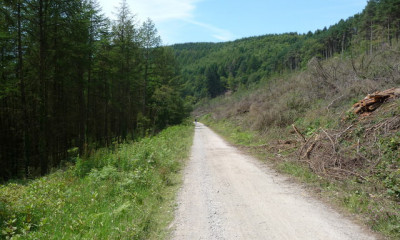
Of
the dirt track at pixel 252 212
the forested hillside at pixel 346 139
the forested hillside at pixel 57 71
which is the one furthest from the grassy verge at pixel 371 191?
the forested hillside at pixel 57 71

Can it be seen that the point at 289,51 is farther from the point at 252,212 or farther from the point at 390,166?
the point at 252,212

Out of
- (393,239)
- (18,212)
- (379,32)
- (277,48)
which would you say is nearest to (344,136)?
(393,239)

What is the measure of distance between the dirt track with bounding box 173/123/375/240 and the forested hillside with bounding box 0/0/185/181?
5.93 metres

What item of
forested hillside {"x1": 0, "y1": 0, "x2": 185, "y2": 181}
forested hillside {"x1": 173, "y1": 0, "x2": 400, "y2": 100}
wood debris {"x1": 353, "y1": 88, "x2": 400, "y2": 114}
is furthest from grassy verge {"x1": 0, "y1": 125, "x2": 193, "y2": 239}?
forested hillside {"x1": 173, "y1": 0, "x2": 400, "y2": 100}

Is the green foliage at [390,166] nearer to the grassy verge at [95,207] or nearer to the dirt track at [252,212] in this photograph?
the dirt track at [252,212]

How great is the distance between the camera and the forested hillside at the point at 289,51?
136 ft

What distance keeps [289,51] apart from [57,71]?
90.0m

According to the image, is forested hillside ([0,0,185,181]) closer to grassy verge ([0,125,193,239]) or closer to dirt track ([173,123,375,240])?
grassy verge ([0,125,193,239])

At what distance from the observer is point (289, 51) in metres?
89.9

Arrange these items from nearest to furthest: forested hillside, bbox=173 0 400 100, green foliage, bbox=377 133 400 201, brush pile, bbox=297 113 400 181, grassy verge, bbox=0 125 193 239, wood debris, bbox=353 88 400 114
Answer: grassy verge, bbox=0 125 193 239 < green foliage, bbox=377 133 400 201 < brush pile, bbox=297 113 400 181 < wood debris, bbox=353 88 400 114 < forested hillside, bbox=173 0 400 100

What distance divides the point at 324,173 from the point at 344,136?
2442 millimetres

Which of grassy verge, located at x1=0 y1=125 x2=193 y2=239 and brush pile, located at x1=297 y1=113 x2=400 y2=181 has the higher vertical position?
brush pile, located at x1=297 y1=113 x2=400 y2=181

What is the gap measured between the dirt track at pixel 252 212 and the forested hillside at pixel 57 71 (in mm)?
5929

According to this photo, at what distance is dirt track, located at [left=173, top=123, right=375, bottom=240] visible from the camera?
154 inches
